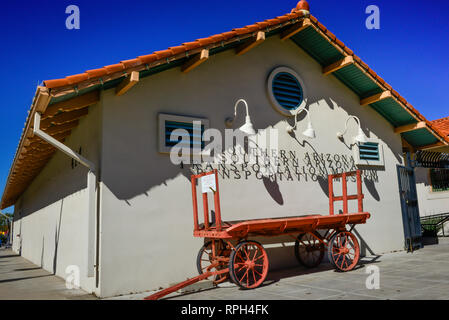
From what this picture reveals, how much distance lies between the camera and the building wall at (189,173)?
589 centimetres

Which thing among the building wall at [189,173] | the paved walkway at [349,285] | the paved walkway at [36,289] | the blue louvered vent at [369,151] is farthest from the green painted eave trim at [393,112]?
the paved walkway at [36,289]

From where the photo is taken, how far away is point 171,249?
20.5ft

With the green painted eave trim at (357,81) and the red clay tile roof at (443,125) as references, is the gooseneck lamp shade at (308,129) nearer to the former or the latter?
Answer: the green painted eave trim at (357,81)

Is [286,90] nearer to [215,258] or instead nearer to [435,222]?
[215,258]

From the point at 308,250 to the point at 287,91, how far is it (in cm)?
353

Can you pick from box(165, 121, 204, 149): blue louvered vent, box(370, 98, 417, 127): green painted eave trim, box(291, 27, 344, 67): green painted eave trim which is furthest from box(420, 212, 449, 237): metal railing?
box(165, 121, 204, 149): blue louvered vent

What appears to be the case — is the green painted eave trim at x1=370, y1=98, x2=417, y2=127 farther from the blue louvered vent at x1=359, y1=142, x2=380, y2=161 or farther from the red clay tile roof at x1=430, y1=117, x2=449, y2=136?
the red clay tile roof at x1=430, y1=117, x2=449, y2=136

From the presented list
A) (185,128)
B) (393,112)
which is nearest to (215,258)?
(185,128)

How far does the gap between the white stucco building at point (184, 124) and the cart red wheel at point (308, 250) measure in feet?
0.81

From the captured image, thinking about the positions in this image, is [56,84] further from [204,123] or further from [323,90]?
[323,90]

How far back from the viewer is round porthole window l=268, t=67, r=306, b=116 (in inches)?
319

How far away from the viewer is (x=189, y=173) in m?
6.68

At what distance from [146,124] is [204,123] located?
1.14 metres
